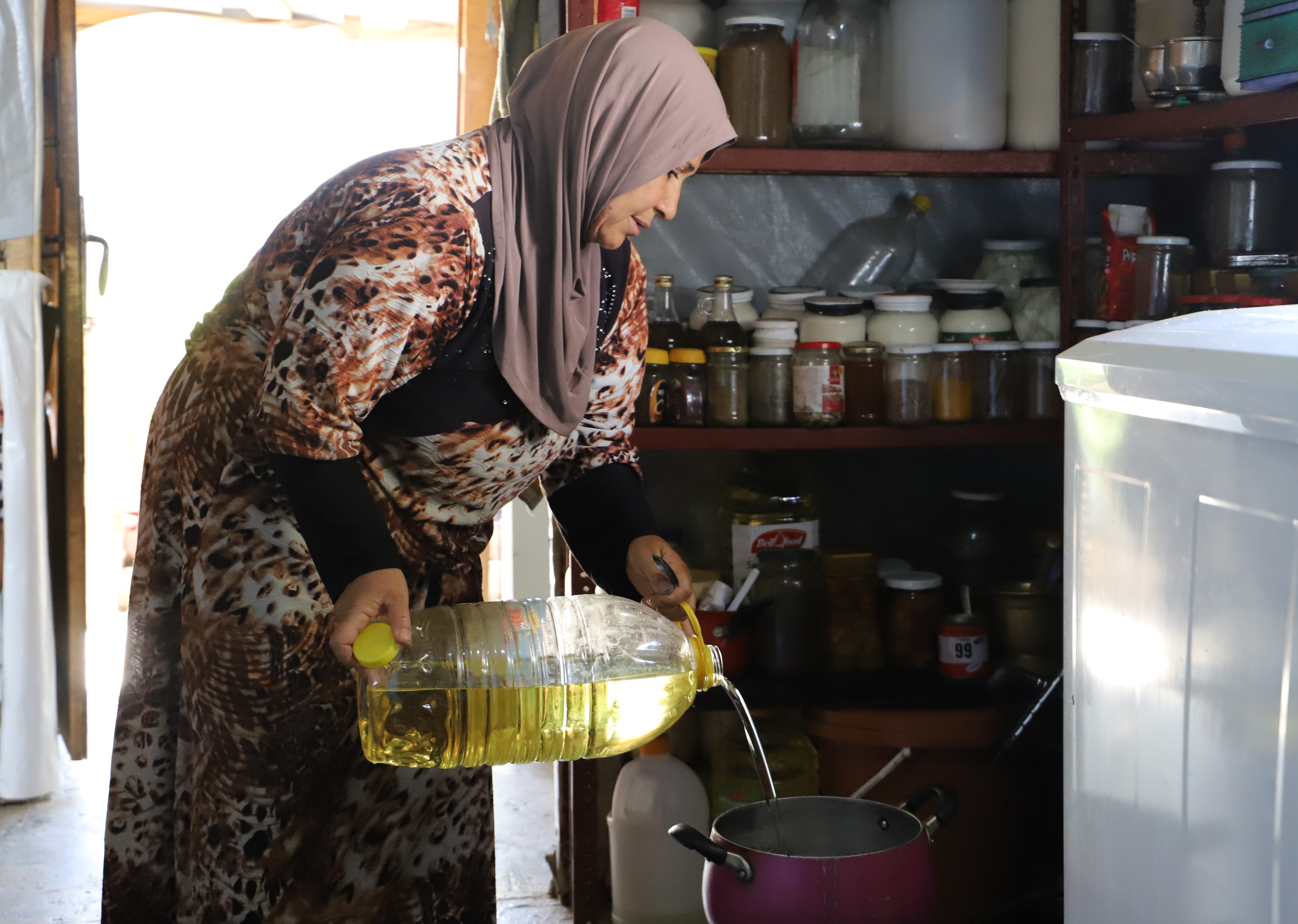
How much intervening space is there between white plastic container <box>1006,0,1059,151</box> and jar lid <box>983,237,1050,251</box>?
0.55 feet

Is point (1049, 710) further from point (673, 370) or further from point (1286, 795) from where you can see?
point (1286, 795)

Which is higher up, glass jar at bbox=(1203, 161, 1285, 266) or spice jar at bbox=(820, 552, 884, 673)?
glass jar at bbox=(1203, 161, 1285, 266)

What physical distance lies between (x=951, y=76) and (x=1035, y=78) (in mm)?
132

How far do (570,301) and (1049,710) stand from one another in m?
1.00

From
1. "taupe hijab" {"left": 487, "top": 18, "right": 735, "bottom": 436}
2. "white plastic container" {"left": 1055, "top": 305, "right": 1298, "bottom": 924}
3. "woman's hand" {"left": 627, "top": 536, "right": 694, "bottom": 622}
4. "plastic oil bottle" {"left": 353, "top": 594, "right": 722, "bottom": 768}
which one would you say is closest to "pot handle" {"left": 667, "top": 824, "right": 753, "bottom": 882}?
"plastic oil bottle" {"left": 353, "top": 594, "right": 722, "bottom": 768}

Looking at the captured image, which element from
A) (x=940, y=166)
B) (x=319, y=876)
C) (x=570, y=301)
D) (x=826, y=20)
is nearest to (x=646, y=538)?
(x=570, y=301)

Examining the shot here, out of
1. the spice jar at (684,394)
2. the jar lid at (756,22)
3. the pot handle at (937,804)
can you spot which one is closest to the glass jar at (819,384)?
the spice jar at (684,394)

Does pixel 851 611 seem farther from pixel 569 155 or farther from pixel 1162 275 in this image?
pixel 569 155

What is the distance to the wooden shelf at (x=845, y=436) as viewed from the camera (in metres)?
1.81

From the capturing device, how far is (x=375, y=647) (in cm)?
97

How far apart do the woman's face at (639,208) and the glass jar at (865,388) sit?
74 centimetres

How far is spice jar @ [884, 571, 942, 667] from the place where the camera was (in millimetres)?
1898

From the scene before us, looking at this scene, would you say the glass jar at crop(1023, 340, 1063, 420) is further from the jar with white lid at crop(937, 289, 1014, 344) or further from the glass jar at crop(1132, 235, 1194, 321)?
the glass jar at crop(1132, 235, 1194, 321)

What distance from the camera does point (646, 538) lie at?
1299 millimetres
